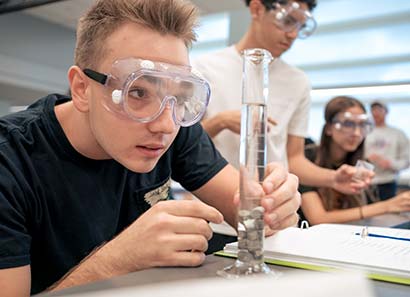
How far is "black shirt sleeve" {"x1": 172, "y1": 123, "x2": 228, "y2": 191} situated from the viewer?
131cm

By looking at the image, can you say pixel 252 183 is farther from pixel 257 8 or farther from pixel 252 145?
pixel 257 8

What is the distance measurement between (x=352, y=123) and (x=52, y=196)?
6.65ft

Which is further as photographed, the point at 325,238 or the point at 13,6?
the point at 13,6

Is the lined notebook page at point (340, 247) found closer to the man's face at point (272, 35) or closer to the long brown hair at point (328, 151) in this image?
the man's face at point (272, 35)

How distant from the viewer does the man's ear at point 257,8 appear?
1873 mm

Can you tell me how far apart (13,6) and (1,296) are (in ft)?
5.32

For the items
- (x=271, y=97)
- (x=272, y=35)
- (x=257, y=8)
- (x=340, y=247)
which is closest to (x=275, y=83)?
(x=271, y=97)

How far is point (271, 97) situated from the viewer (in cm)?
187

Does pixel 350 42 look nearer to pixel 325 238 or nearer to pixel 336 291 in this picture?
pixel 325 238

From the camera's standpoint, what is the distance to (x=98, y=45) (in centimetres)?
98

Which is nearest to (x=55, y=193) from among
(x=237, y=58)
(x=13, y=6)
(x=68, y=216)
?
(x=68, y=216)

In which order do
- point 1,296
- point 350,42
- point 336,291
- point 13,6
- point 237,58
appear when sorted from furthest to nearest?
point 350,42 < point 13,6 < point 237,58 < point 1,296 < point 336,291

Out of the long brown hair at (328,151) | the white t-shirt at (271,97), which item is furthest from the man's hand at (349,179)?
the long brown hair at (328,151)

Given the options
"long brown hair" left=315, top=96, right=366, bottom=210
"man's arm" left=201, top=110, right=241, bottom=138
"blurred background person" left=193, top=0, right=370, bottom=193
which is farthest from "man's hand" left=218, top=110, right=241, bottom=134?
"long brown hair" left=315, top=96, right=366, bottom=210
